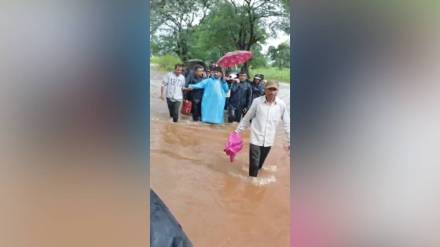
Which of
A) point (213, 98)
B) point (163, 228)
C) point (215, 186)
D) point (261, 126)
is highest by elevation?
point (213, 98)

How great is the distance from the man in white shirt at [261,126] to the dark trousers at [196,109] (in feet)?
0.56

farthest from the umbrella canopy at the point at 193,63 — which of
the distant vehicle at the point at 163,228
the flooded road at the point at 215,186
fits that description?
the distant vehicle at the point at 163,228

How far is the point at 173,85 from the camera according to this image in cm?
147

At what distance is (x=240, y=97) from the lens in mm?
1504

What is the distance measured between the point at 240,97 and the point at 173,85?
276 mm

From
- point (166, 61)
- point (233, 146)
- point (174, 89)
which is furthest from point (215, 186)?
point (166, 61)

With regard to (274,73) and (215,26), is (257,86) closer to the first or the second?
(274,73)

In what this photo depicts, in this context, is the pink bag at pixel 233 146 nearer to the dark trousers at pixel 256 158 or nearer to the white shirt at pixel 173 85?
the dark trousers at pixel 256 158

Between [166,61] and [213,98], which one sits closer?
[166,61]

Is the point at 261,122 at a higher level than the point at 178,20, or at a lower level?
lower

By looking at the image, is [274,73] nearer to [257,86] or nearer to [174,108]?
[257,86]
